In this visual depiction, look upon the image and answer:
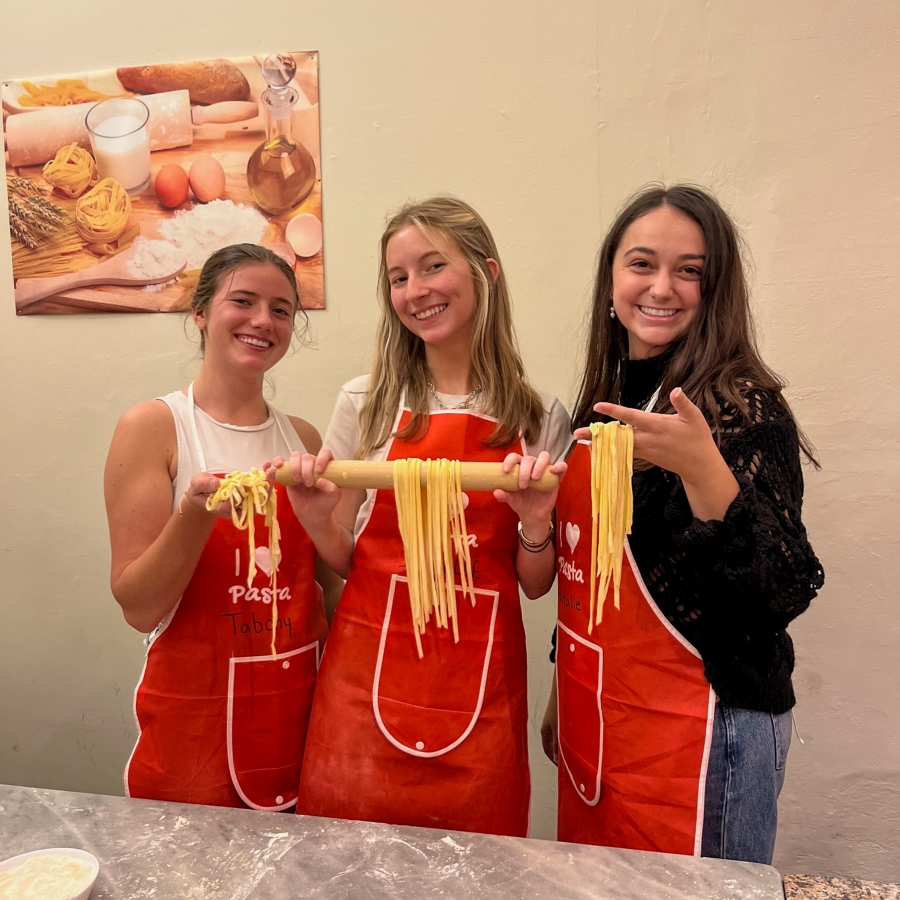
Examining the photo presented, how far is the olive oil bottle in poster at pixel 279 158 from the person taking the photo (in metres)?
2.44

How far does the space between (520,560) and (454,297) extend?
65 centimetres

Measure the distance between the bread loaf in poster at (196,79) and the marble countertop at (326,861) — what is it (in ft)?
7.48

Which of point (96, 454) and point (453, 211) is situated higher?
point (453, 211)

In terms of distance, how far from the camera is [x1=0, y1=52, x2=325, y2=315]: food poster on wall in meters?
2.46

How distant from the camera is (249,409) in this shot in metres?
1.81

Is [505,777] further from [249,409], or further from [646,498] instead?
[249,409]

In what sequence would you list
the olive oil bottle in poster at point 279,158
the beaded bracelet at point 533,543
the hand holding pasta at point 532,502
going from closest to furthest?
the hand holding pasta at point 532,502
the beaded bracelet at point 533,543
the olive oil bottle in poster at point 279,158

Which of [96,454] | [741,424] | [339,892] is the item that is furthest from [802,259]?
[96,454]

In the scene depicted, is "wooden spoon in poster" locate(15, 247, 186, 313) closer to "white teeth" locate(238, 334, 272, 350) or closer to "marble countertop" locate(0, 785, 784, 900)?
"white teeth" locate(238, 334, 272, 350)

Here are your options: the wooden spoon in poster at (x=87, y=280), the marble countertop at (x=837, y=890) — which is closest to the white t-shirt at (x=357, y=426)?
the marble countertop at (x=837, y=890)

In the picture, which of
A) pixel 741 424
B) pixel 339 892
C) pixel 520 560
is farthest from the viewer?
pixel 520 560

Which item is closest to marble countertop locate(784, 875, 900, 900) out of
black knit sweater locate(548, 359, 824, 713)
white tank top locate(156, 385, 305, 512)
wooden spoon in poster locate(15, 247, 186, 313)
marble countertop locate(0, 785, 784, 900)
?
marble countertop locate(0, 785, 784, 900)

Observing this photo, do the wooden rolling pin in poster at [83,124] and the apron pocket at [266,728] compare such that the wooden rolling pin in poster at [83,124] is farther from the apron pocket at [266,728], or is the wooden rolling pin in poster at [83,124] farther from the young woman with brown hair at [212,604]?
the apron pocket at [266,728]

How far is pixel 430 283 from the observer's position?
161 centimetres
